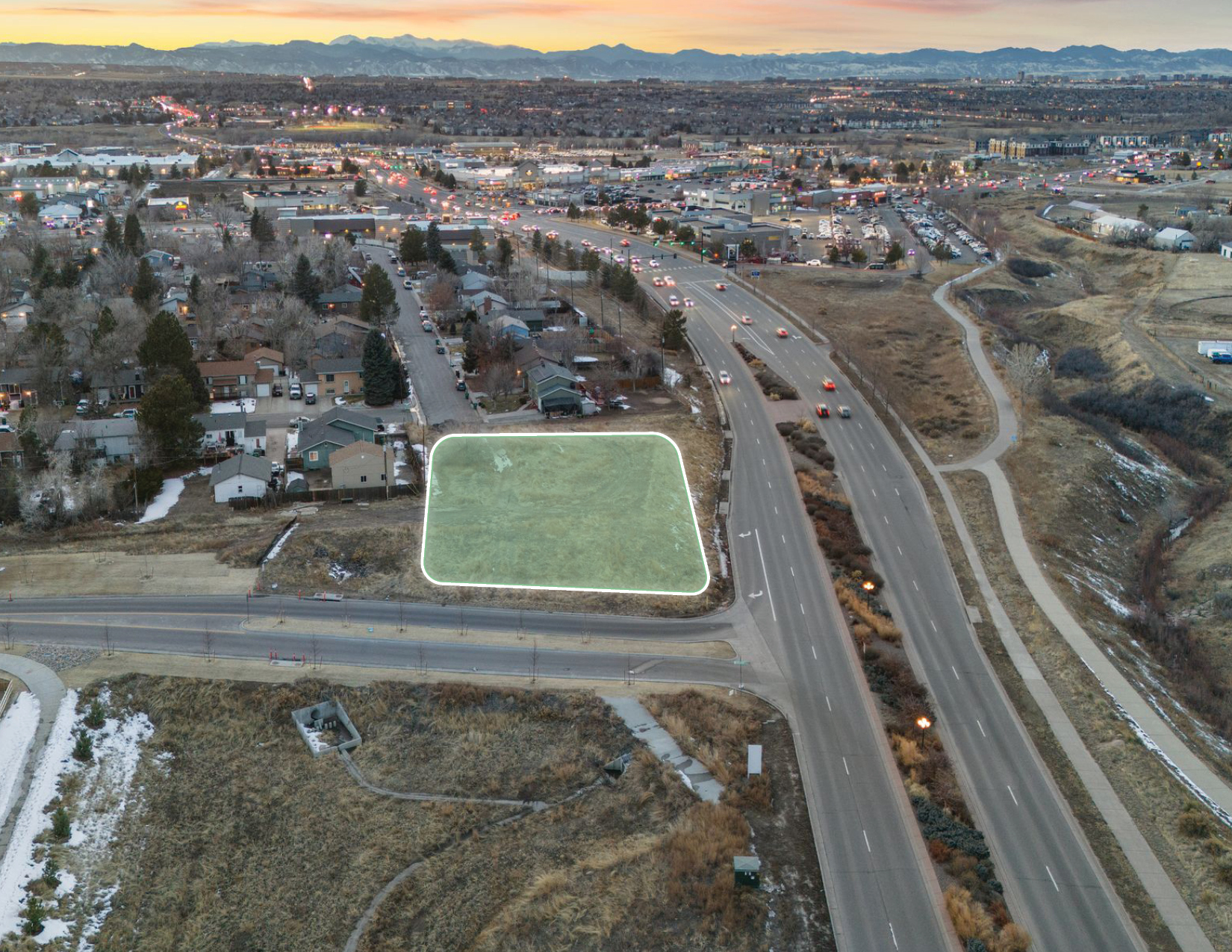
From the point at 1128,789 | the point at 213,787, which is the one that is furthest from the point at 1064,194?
the point at 213,787

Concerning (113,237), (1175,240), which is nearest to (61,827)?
(113,237)

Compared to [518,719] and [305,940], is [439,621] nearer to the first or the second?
[518,719]

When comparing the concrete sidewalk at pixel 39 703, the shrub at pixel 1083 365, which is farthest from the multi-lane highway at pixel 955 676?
the concrete sidewalk at pixel 39 703

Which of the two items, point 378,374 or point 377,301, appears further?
point 377,301

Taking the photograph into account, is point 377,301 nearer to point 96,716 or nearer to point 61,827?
point 96,716

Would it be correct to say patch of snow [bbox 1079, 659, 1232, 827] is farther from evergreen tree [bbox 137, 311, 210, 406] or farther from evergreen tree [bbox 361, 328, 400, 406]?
evergreen tree [bbox 137, 311, 210, 406]
